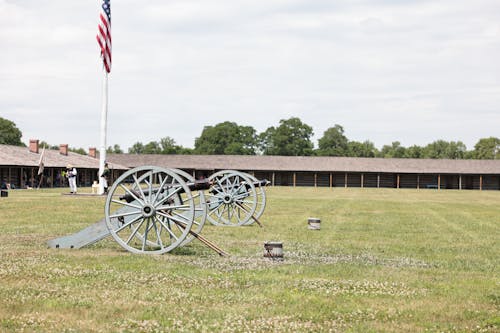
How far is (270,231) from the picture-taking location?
1520 centimetres

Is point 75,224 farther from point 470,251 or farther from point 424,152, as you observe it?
point 424,152

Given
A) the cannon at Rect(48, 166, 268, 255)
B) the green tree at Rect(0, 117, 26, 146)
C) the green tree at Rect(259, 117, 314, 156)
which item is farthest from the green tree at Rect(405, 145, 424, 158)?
the cannon at Rect(48, 166, 268, 255)

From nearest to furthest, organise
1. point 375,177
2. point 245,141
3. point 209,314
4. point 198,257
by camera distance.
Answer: point 209,314, point 198,257, point 375,177, point 245,141

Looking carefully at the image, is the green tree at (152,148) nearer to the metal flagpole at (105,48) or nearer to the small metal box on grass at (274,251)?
the metal flagpole at (105,48)

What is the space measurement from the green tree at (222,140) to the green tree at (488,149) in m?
42.2

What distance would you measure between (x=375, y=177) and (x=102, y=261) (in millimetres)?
59943

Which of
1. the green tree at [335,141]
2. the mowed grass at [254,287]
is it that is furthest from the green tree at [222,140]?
the mowed grass at [254,287]

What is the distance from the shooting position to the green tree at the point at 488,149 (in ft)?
392

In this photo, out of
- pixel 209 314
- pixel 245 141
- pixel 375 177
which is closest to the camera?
pixel 209 314

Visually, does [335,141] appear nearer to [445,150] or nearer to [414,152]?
[414,152]

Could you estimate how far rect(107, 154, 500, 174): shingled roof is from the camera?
64938mm

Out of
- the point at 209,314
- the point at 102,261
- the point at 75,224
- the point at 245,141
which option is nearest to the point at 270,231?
the point at 75,224

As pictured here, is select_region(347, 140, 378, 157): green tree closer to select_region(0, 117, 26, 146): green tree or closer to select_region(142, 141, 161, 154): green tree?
select_region(142, 141, 161, 154): green tree

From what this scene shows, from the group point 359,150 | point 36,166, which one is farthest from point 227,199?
point 359,150
